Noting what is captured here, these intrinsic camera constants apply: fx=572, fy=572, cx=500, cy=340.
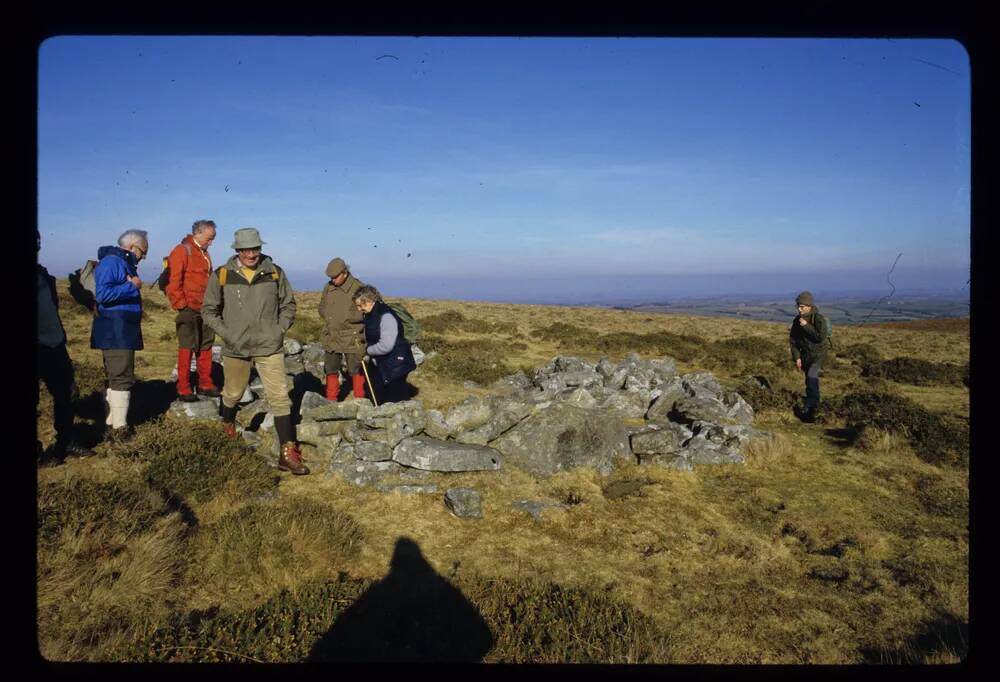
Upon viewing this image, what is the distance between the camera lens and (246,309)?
6.05 m

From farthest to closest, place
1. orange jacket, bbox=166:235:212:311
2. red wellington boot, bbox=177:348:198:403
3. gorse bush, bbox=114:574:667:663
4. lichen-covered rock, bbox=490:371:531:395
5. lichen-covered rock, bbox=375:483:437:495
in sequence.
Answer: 1. lichen-covered rock, bbox=490:371:531:395
2. red wellington boot, bbox=177:348:198:403
3. orange jacket, bbox=166:235:212:311
4. lichen-covered rock, bbox=375:483:437:495
5. gorse bush, bbox=114:574:667:663

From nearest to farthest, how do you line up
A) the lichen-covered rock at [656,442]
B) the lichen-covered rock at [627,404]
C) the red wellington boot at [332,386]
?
the lichen-covered rock at [656,442] < the red wellington boot at [332,386] < the lichen-covered rock at [627,404]

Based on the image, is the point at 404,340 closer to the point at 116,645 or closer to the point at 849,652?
the point at 116,645

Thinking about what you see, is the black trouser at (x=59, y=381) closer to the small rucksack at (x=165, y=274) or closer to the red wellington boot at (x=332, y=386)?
the small rucksack at (x=165, y=274)

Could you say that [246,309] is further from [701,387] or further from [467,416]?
[701,387]

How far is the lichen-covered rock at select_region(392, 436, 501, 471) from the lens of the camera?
21.9 ft

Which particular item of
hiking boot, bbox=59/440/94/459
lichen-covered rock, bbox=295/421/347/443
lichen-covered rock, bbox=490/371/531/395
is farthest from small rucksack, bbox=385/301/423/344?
lichen-covered rock, bbox=490/371/531/395

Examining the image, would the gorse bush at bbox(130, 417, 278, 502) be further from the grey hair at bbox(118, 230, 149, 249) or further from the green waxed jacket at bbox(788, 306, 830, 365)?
the green waxed jacket at bbox(788, 306, 830, 365)

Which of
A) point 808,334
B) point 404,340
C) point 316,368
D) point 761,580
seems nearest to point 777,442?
point 808,334

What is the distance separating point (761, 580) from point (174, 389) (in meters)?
8.48

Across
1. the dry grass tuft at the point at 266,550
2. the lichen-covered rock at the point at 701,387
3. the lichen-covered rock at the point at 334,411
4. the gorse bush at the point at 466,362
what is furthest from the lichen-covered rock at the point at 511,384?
the dry grass tuft at the point at 266,550

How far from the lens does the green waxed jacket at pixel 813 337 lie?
9.49 metres

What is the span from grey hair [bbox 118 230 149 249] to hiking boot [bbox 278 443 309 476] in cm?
270
